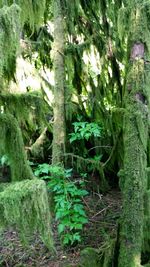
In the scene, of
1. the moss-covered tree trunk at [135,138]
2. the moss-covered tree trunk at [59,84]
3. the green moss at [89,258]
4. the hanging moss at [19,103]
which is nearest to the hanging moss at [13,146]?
the hanging moss at [19,103]

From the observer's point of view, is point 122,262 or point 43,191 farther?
point 122,262

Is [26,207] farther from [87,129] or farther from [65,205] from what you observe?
[87,129]

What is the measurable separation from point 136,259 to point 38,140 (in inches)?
126

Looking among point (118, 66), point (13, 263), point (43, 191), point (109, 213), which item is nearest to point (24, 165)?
point (43, 191)

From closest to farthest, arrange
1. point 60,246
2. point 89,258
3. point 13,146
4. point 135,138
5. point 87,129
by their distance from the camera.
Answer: point 13,146
point 135,138
point 89,258
point 87,129
point 60,246

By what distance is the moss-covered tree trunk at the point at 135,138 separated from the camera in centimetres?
430

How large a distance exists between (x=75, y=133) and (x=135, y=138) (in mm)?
1538

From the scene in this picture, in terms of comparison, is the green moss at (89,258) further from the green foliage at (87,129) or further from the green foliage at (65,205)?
the green foliage at (87,129)

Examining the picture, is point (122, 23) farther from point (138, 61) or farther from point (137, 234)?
point (137, 234)

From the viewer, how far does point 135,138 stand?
4328 mm

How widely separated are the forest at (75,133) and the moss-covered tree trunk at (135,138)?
0.01 meters

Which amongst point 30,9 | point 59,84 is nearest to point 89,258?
point 59,84

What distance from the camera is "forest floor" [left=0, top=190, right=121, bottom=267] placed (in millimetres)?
5234

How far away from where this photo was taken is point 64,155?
5785mm
